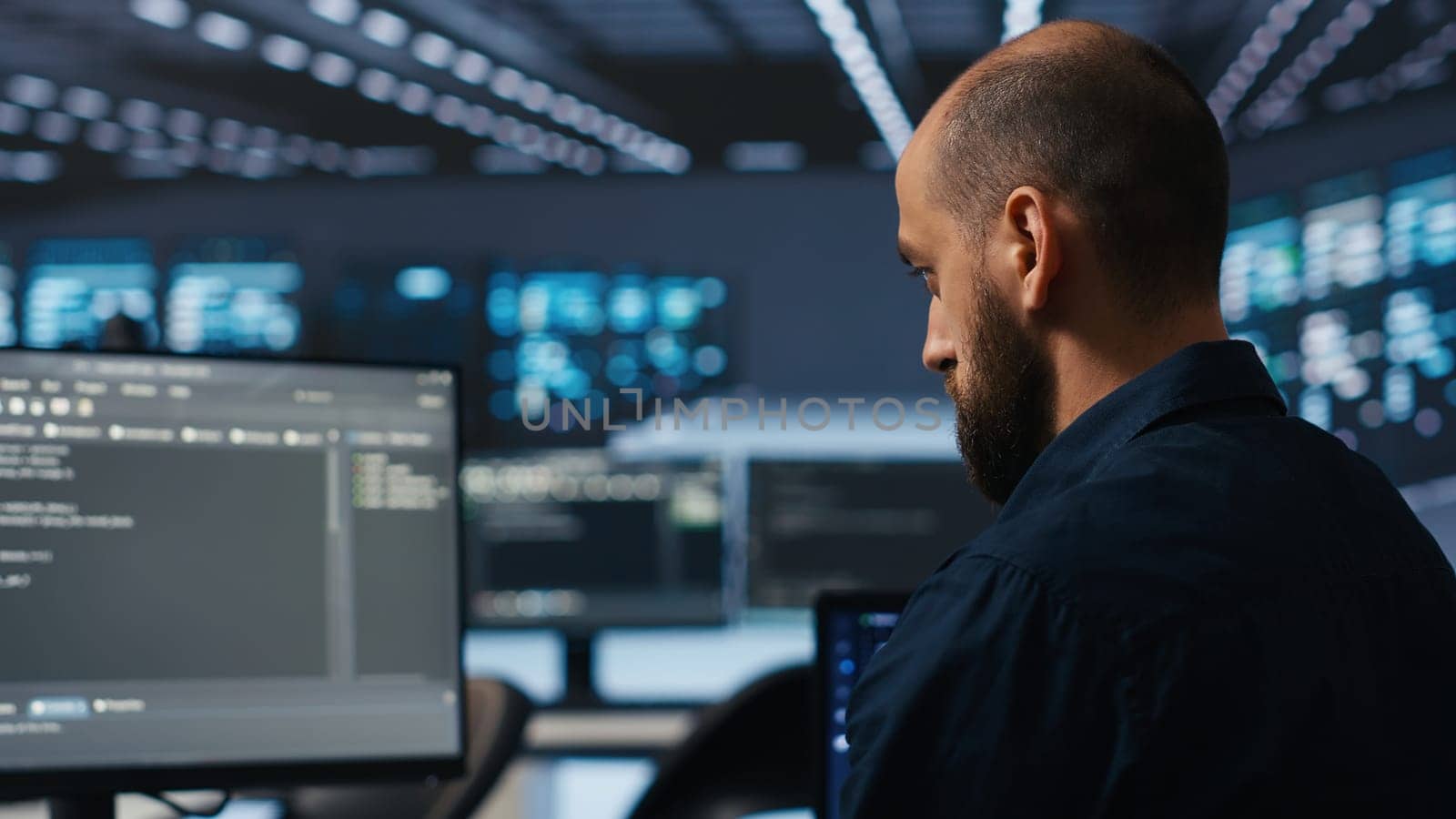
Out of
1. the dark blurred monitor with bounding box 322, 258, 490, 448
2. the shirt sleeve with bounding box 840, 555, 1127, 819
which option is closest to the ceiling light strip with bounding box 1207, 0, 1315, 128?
the dark blurred monitor with bounding box 322, 258, 490, 448

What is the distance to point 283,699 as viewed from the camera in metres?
1.08

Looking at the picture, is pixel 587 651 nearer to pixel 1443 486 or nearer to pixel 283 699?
pixel 283 699

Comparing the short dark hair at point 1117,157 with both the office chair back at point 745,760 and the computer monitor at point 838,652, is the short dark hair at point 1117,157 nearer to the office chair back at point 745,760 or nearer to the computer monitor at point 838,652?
the computer monitor at point 838,652

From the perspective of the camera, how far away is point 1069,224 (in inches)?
26.9

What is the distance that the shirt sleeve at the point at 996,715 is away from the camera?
1.72 feet

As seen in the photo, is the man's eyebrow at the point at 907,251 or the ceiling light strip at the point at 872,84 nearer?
the man's eyebrow at the point at 907,251

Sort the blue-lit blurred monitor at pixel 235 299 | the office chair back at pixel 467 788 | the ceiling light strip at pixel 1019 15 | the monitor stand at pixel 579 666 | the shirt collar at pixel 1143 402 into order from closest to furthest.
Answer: the shirt collar at pixel 1143 402, the office chair back at pixel 467 788, the monitor stand at pixel 579 666, the ceiling light strip at pixel 1019 15, the blue-lit blurred monitor at pixel 235 299

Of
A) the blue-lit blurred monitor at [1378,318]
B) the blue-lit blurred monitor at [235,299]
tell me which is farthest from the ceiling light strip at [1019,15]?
the blue-lit blurred monitor at [235,299]

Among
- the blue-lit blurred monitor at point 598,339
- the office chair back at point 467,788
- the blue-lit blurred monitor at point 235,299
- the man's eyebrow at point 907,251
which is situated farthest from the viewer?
the blue-lit blurred monitor at point 235,299

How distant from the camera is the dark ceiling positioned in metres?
2.57

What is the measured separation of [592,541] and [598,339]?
589mm

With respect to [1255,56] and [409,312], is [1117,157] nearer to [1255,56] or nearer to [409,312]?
[409,312]

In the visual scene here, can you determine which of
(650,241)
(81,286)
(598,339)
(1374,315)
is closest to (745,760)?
(598,339)

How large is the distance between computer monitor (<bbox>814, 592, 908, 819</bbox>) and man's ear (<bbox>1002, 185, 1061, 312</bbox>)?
0.49m
